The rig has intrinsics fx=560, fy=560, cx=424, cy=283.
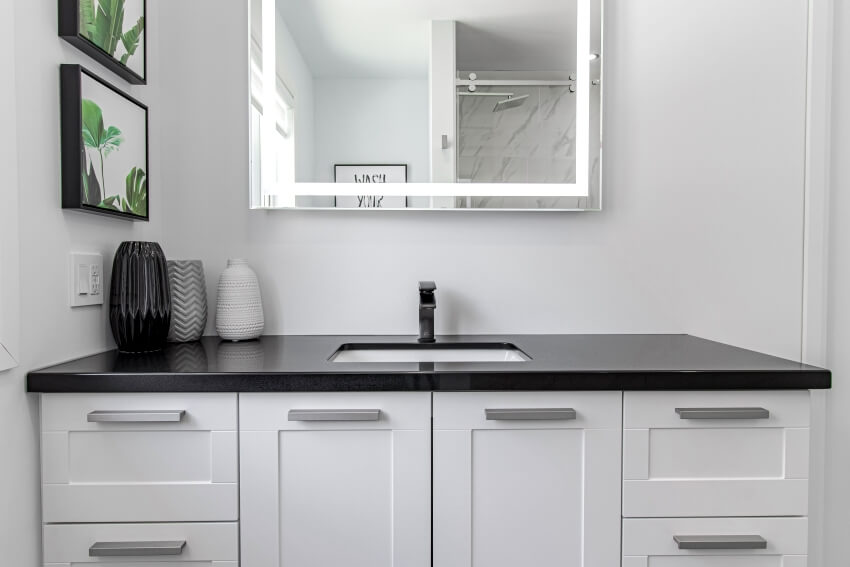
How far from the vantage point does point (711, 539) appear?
3.75 feet

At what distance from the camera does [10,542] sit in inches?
41.7

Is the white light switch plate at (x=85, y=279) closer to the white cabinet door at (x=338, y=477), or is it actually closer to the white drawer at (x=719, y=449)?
the white cabinet door at (x=338, y=477)

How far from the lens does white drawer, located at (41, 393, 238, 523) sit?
1118mm

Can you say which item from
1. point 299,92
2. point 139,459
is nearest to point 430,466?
point 139,459

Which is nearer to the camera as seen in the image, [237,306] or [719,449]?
[719,449]

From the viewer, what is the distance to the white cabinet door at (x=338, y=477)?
1.13m

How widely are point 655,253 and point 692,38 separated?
0.66 meters

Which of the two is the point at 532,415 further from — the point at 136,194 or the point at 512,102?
the point at 136,194

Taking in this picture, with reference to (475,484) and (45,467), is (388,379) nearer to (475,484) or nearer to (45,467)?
(475,484)

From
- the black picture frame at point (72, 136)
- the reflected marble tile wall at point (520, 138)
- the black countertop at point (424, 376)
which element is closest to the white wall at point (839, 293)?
the black countertop at point (424, 376)

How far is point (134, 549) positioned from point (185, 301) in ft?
2.16

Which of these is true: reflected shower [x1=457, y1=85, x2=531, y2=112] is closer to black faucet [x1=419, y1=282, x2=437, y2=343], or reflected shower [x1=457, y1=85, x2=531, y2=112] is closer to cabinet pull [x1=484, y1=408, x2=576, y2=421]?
black faucet [x1=419, y1=282, x2=437, y2=343]

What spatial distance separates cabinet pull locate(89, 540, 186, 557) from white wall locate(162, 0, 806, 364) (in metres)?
0.71

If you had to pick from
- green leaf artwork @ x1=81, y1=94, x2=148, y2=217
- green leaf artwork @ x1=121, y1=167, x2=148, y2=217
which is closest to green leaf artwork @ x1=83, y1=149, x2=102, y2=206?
green leaf artwork @ x1=81, y1=94, x2=148, y2=217
